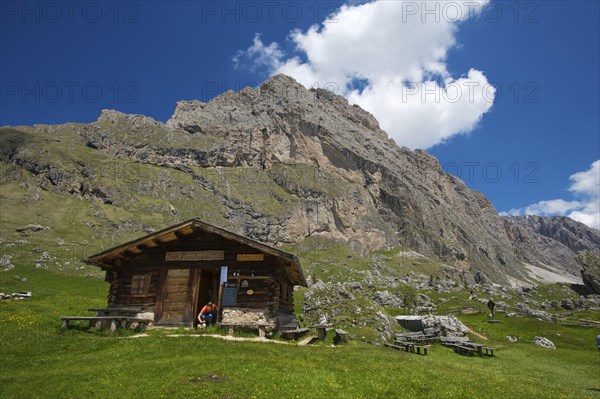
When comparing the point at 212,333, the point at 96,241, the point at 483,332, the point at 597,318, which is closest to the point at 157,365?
the point at 212,333

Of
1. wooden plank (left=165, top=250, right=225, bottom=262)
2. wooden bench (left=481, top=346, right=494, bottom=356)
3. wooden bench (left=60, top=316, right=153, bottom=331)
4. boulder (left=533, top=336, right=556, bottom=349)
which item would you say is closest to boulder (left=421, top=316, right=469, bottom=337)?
wooden bench (left=481, top=346, right=494, bottom=356)

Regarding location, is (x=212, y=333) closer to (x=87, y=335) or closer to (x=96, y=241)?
(x=87, y=335)

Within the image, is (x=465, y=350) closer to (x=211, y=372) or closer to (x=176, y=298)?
(x=176, y=298)

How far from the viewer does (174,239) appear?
26969 millimetres

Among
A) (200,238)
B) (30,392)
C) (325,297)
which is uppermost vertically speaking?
(200,238)

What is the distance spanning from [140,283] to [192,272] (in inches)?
146

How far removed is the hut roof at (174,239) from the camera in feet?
83.8

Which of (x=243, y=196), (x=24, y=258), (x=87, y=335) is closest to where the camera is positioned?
(x=87, y=335)

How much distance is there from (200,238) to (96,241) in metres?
109

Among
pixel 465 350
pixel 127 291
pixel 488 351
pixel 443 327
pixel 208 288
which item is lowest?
pixel 488 351

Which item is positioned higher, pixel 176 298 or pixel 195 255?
pixel 195 255

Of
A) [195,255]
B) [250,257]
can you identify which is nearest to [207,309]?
[195,255]

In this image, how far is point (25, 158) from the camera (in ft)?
505

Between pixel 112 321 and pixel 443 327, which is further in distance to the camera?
pixel 443 327
